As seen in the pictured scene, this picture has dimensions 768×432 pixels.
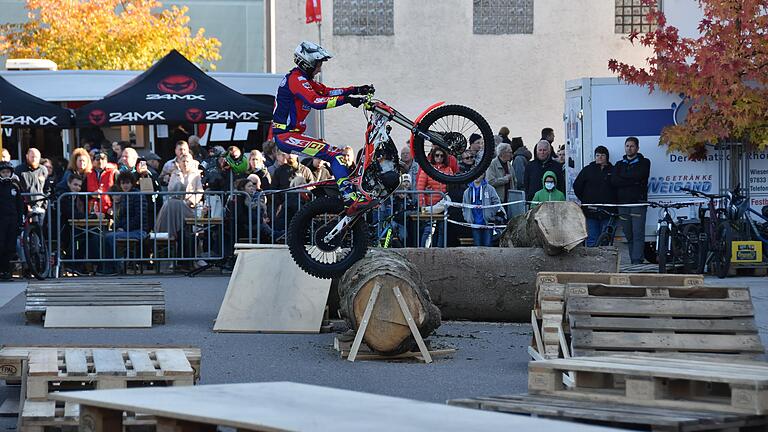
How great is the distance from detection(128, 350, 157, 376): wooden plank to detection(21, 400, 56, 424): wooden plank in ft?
1.81

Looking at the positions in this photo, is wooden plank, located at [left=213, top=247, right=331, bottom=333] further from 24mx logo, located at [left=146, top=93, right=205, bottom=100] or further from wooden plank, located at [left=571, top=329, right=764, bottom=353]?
24mx logo, located at [left=146, top=93, right=205, bottom=100]

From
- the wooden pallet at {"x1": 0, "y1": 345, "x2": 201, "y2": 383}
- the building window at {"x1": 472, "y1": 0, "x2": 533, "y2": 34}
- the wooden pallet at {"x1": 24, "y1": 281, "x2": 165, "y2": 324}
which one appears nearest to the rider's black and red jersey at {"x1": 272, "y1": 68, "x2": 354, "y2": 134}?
the wooden pallet at {"x1": 0, "y1": 345, "x2": 201, "y2": 383}

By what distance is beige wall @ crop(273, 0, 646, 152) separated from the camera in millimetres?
36938

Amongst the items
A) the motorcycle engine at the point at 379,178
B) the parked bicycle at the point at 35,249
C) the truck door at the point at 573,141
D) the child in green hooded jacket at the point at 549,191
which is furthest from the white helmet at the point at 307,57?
the truck door at the point at 573,141

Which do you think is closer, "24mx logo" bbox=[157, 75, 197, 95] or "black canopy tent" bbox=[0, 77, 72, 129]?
"black canopy tent" bbox=[0, 77, 72, 129]

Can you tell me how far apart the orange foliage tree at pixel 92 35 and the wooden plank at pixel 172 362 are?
30.3m

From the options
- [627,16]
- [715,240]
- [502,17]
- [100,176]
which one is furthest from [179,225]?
[627,16]

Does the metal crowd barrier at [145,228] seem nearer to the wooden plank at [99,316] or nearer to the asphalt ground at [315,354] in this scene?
the asphalt ground at [315,354]

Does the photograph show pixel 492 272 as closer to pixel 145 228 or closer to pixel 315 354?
pixel 315 354

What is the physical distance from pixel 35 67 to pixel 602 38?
1770 cm

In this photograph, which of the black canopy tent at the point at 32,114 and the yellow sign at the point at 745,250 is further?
the black canopy tent at the point at 32,114

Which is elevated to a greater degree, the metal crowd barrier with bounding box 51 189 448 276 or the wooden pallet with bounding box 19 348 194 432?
the metal crowd barrier with bounding box 51 189 448 276

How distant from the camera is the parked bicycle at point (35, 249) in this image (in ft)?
59.5

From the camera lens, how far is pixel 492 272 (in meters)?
14.3
